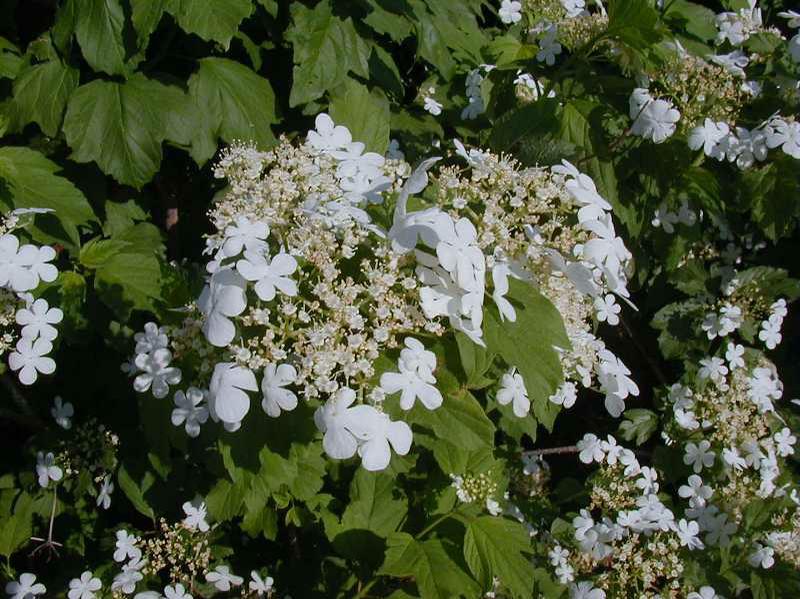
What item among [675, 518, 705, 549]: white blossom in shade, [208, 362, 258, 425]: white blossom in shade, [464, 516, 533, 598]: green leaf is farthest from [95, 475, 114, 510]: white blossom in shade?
[675, 518, 705, 549]: white blossom in shade

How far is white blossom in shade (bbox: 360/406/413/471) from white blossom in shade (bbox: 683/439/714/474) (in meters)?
2.07

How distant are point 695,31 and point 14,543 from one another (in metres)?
3.45

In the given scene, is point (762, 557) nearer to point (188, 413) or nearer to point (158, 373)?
point (188, 413)

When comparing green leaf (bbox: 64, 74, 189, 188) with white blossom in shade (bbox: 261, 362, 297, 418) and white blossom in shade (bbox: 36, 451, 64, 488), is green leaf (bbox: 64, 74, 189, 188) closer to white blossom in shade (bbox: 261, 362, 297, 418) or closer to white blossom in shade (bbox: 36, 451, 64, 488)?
white blossom in shade (bbox: 36, 451, 64, 488)

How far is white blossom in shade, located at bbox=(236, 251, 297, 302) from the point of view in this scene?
1.50 metres

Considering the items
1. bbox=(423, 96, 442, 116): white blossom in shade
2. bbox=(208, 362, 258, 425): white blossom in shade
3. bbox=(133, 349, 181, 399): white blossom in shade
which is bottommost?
bbox=(133, 349, 181, 399): white blossom in shade

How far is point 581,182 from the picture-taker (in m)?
1.84

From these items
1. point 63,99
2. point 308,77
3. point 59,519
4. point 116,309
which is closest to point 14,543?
point 59,519

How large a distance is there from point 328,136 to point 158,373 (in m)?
0.76

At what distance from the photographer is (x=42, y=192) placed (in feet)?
8.21

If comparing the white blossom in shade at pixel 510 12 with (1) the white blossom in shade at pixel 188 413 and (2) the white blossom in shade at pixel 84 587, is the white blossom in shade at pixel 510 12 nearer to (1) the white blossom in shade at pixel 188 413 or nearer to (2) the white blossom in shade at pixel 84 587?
(1) the white blossom in shade at pixel 188 413

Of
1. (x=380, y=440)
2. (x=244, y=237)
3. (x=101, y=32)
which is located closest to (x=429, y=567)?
(x=380, y=440)

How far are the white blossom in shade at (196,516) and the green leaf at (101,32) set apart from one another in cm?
150

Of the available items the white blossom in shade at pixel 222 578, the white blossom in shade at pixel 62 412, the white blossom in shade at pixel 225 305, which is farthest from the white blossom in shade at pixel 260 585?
the white blossom in shade at pixel 225 305
